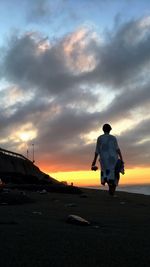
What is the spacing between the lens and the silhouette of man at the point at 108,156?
1308 cm

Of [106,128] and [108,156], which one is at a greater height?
[106,128]

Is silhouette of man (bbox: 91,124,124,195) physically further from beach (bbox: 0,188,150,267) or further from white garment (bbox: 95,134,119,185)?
beach (bbox: 0,188,150,267)

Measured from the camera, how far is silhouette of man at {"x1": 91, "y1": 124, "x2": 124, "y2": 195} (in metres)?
13.1

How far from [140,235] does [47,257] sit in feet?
5.42

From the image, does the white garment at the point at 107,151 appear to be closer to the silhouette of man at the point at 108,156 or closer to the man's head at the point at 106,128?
the silhouette of man at the point at 108,156

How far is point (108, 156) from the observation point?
43.7 feet

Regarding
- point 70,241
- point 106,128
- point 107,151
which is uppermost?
point 106,128

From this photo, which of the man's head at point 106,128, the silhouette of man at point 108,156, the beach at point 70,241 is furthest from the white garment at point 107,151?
the beach at point 70,241

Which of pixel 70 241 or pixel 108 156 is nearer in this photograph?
pixel 70 241

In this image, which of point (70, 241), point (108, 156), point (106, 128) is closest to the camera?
point (70, 241)

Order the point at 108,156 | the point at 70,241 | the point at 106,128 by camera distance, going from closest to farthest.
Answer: the point at 70,241 → the point at 108,156 → the point at 106,128

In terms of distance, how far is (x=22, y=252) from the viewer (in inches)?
139

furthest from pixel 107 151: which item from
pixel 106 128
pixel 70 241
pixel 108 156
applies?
pixel 70 241

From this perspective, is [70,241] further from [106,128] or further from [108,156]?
[106,128]
